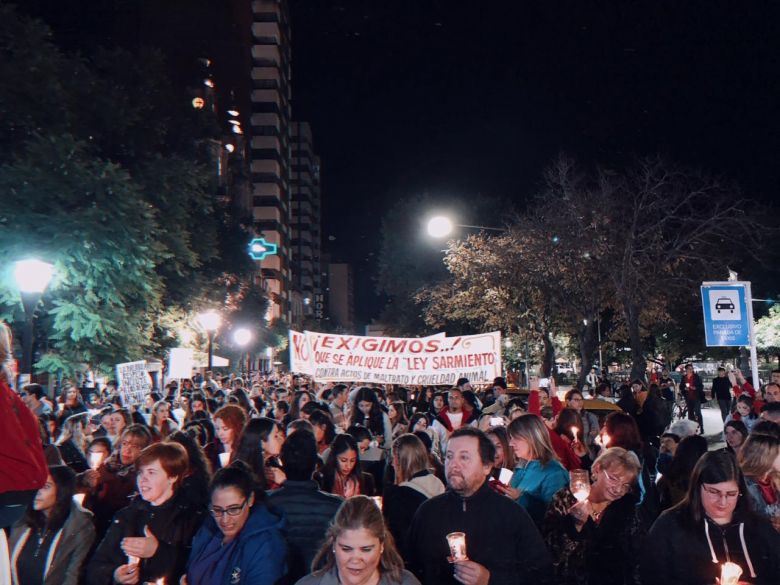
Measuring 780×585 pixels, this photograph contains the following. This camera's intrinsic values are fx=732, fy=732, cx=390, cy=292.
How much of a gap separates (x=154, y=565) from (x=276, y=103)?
98221mm

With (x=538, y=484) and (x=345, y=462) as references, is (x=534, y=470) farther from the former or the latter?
(x=345, y=462)

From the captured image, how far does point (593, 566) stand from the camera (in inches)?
170

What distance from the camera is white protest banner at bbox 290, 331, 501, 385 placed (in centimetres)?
1484

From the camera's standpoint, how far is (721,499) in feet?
12.1

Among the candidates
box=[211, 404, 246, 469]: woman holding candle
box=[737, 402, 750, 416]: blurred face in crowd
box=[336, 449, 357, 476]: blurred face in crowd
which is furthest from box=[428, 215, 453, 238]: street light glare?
box=[336, 449, 357, 476]: blurred face in crowd

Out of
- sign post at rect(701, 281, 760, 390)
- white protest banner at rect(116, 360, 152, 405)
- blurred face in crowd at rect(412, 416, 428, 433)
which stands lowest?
blurred face in crowd at rect(412, 416, 428, 433)

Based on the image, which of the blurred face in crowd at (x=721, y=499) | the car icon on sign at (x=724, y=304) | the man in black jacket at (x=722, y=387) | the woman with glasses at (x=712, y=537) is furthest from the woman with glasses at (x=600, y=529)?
the man in black jacket at (x=722, y=387)

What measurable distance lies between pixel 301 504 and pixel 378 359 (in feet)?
34.7

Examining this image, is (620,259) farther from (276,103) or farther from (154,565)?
(276,103)

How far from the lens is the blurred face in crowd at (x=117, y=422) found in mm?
8953

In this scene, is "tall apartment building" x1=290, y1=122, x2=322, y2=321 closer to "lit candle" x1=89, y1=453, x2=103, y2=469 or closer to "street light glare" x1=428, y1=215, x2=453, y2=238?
"street light glare" x1=428, y1=215, x2=453, y2=238

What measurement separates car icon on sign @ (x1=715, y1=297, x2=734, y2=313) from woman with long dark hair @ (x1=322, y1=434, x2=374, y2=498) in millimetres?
12264

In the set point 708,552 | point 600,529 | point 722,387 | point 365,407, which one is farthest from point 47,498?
point 722,387

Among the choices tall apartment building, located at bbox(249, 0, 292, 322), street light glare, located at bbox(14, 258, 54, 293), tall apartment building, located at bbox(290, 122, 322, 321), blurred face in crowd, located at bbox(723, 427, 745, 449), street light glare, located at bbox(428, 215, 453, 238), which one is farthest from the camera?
tall apartment building, located at bbox(290, 122, 322, 321)
